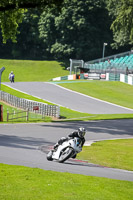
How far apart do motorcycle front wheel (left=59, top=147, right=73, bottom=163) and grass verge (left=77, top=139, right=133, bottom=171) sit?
183cm

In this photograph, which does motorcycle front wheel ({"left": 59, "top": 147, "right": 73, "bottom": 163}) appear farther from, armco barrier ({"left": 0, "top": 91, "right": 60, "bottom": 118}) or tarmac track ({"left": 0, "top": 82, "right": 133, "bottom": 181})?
armco barrier ({"left": 0, "top": 91, "right": 60, "bottom": 118})

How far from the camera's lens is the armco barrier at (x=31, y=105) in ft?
119

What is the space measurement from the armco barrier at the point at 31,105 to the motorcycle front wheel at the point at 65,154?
1991 cm

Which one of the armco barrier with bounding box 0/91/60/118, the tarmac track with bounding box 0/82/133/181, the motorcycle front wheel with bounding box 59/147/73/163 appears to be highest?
the motorcycle front wheel with bounding box 59/147/73/163

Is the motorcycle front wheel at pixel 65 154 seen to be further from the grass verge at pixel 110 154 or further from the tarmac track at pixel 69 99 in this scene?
the tarmac track at pixel 69 99

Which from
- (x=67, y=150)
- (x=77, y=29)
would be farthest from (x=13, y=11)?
(x=77, y=29)

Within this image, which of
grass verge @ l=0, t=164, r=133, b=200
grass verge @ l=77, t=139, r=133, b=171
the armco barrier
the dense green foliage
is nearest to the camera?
grass verge @ l=0, t=164, r=133, b=200

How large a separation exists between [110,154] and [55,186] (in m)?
8.58

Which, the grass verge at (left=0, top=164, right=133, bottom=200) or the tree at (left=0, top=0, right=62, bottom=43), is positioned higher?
the tree at (left=0, top=0, right=62, bottom=43)

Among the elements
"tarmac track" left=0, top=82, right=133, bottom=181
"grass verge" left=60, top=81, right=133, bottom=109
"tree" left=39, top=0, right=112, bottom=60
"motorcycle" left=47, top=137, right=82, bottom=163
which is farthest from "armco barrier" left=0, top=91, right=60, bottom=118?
"tree" left=39, top=0, right=112, bottom=60

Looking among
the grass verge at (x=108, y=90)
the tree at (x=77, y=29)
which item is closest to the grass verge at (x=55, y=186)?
the grass verge at (x=108, y=90)

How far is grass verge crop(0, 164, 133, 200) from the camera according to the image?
1003cm

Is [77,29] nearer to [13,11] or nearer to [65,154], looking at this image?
[13,11]

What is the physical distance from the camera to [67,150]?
1588 cm
